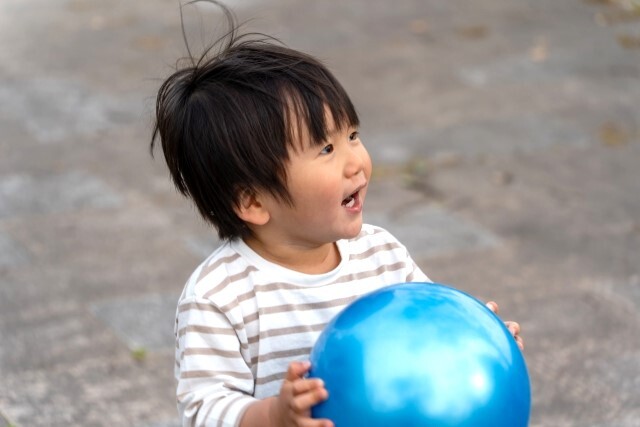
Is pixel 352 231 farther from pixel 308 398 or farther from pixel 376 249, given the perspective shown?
pixel 308 398

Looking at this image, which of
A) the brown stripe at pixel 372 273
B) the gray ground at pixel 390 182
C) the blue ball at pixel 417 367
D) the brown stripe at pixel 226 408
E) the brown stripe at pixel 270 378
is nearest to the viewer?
the blue ball at pixel 417 367

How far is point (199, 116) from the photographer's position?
231 cm

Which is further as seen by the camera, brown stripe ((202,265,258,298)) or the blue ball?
brown stripe ((202,265,258,298))

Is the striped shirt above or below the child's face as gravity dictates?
below

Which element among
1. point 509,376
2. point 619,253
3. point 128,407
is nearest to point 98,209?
point 128,407

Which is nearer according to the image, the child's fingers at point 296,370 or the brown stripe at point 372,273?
the child's fingers at point 296,370

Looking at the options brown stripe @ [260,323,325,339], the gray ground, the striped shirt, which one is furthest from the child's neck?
the gray ground

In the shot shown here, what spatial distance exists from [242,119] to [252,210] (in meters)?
0.21

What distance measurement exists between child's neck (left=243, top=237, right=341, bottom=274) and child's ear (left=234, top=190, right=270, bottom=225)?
8cm

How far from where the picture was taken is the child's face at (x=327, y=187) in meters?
2.28

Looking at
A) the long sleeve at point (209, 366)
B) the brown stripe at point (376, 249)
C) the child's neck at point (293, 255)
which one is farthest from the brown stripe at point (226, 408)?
the brown stripe at point (376, 249)

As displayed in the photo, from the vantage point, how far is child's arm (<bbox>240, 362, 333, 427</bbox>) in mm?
2039

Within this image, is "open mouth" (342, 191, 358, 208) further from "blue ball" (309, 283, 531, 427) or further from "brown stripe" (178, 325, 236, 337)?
"brown stripe" (178, 325, 236, 337)

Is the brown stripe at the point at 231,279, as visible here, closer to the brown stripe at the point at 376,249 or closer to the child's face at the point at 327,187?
the child's face at the point at 327,187
